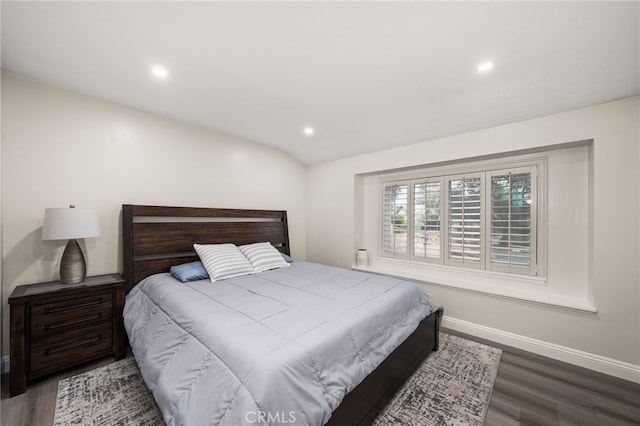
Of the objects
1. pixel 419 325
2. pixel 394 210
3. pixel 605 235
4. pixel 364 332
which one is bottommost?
pixel 419 325

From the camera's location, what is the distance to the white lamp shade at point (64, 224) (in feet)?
6.46

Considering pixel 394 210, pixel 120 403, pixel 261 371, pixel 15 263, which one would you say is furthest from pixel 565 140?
pixel 15 263

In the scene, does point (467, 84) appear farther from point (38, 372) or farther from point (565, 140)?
point (38, 372)

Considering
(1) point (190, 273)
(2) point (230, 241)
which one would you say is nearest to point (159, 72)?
(1) point (190, 273)

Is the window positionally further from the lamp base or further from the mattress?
the lamp base

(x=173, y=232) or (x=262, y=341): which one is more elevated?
(x=173, y=232)

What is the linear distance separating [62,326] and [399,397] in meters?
2.67

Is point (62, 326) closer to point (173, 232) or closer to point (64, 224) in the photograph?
point (64, 224)

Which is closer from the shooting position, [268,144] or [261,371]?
[261,371]

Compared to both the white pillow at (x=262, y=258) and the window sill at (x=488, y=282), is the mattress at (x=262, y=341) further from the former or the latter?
the window sill at (x=488, y=282)

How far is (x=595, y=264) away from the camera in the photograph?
2.16m

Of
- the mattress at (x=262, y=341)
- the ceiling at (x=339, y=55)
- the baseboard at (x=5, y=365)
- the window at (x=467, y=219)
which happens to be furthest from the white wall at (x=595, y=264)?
the baseboard at (x=5, y=365)

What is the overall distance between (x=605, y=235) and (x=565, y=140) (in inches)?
35.4

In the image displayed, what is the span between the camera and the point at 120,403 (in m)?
1.70
